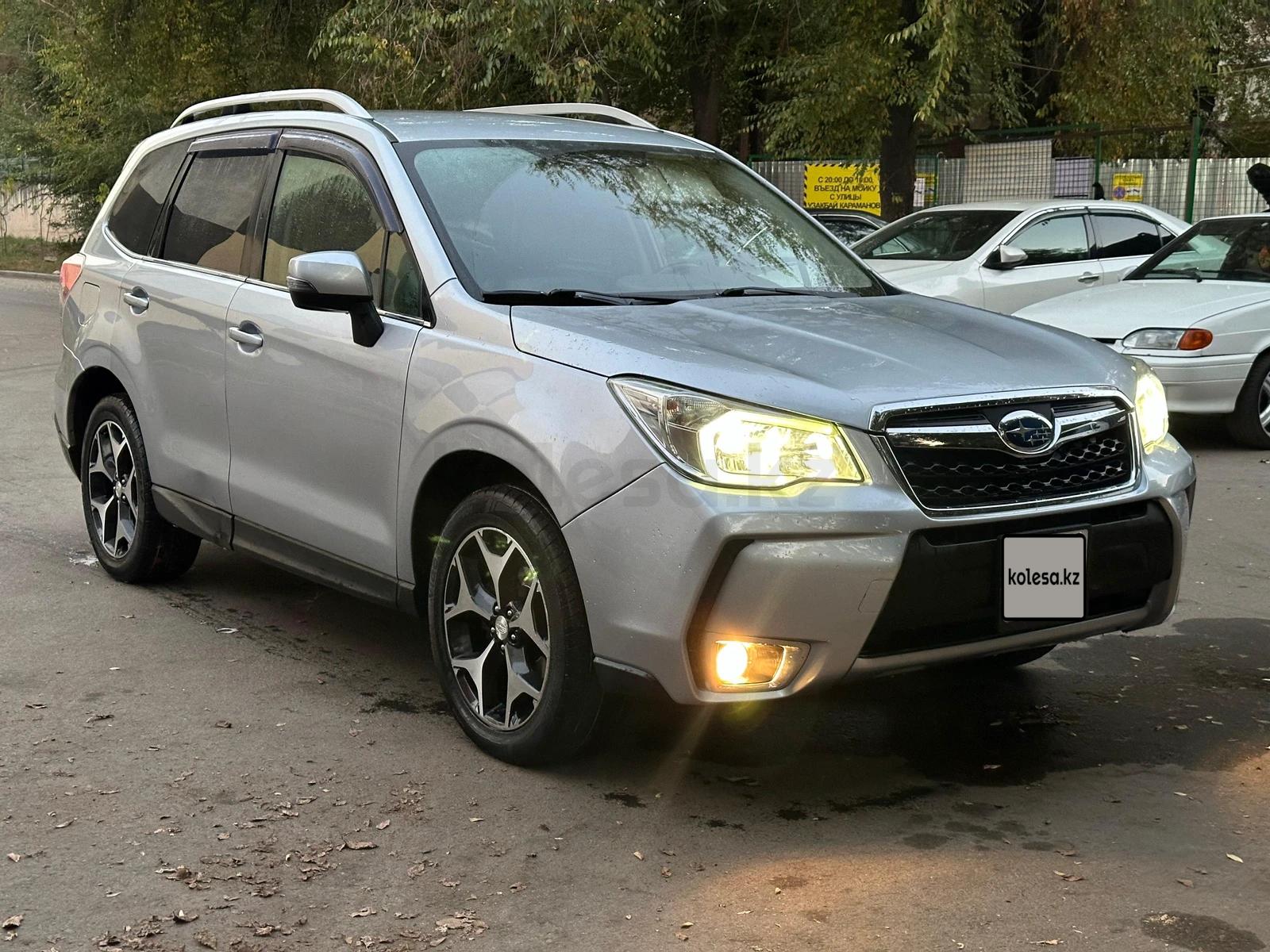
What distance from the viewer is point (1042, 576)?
407 cm

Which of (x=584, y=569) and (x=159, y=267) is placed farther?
(x=159, y=267)

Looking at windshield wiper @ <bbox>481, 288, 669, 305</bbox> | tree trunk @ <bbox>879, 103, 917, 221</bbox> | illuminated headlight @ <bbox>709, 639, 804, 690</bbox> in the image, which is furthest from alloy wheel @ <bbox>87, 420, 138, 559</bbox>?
tree trunk @ <bbox>879, 103, 917, 221</bbox>

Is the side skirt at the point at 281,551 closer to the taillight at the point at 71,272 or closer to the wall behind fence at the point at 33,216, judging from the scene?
the taillight at the point at 71,272

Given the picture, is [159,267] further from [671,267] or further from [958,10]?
[958,10]

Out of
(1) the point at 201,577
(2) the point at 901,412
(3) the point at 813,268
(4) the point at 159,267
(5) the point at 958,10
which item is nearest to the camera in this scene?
(2) the point at 901,412

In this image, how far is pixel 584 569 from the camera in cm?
405

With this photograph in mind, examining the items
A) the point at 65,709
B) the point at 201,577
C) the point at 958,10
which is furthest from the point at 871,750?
the point at 958,10

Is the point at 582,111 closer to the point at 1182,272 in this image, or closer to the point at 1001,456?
the point at 1001,456

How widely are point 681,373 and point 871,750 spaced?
52.2 inches

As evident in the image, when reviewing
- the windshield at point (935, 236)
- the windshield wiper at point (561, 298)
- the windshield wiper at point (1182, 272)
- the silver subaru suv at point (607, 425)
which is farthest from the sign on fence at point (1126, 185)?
the windshield wiper at point (561, 298)

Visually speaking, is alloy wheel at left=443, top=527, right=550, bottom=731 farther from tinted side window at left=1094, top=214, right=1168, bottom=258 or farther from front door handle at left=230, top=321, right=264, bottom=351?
tinted side window at left=1094, top=214, right=1168, bottom=258

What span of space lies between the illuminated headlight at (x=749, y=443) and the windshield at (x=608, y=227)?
0.86m

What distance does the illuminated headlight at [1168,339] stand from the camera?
10.0 m

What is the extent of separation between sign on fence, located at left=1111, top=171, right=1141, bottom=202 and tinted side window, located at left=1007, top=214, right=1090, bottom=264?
900 centimetres
